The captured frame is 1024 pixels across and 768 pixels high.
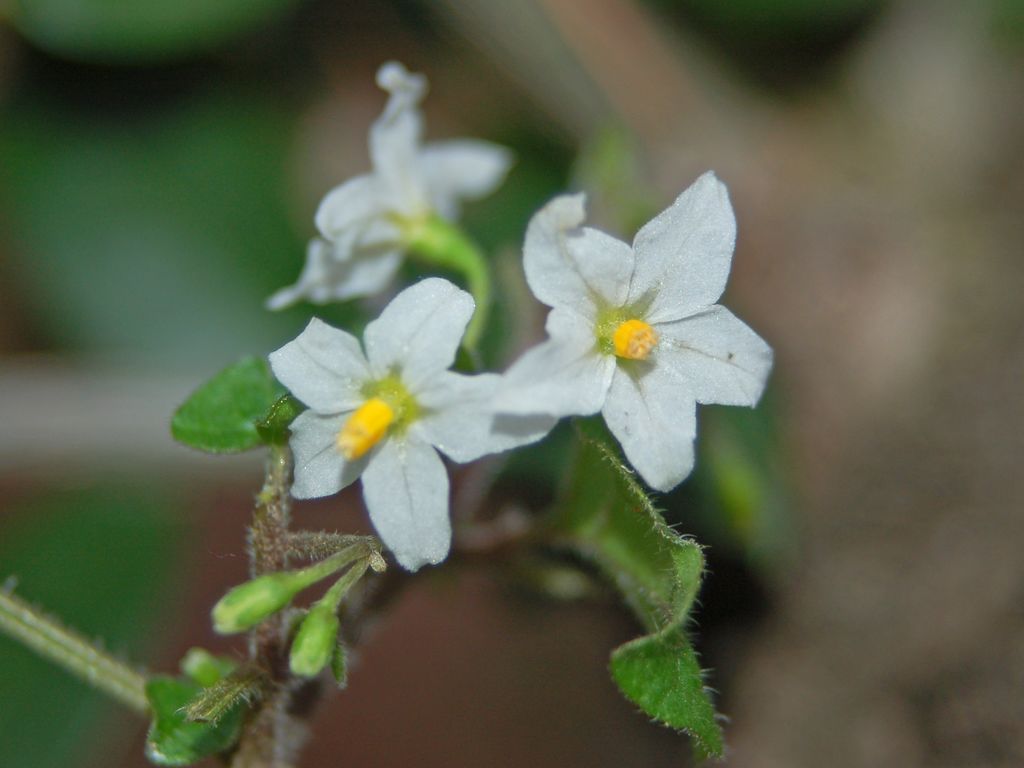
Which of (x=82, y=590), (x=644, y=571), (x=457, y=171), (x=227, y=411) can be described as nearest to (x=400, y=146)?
(x=457, y=171)

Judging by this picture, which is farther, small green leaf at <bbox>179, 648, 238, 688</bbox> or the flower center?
small green leaf at <bbox>179, 648, 238, 688</bbox>

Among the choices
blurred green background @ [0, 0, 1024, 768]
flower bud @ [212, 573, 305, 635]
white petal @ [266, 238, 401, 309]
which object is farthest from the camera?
blurred green background @ [0, 0, 1024, 768]

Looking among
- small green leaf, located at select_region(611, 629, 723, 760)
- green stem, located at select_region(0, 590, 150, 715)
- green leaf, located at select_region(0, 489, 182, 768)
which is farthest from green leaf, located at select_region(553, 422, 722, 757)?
green leaf, located at select_region(0, 489, 182, 768)

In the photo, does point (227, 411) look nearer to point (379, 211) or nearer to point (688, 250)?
point (379, 211)

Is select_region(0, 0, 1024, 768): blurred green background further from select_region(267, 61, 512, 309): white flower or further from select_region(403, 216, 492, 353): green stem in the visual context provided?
select_region(267, 61, 512, 309): white flower

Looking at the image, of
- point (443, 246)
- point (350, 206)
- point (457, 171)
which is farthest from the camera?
point (457, 171)

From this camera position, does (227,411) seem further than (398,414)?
Yes
